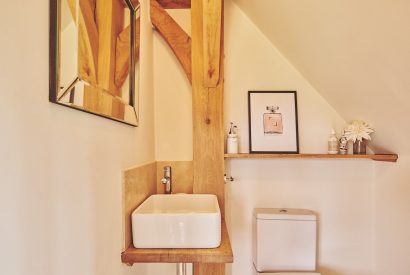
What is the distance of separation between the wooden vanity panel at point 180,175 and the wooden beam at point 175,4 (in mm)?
1195

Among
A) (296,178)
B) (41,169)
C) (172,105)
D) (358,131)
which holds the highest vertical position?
(172,105)

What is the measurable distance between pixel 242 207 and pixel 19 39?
1.87m

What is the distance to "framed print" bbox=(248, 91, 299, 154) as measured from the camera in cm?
206

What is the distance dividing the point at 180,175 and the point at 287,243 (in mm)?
924

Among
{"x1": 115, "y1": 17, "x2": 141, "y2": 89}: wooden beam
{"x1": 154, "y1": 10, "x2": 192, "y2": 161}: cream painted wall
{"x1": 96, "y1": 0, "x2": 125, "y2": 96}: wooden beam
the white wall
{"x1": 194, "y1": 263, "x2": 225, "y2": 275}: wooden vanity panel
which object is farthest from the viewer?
{"x1": 154, "y1": 10, "x2": 192, "y2": 161}: cream painted wall

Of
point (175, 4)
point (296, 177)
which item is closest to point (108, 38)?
point (175, 4)

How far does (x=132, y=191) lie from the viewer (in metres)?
1.28

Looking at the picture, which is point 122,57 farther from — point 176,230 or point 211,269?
point 211,269

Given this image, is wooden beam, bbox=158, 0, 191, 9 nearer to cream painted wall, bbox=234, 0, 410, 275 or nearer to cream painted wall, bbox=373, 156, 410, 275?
cream painted wall, bbox=234, 0, 410, 275

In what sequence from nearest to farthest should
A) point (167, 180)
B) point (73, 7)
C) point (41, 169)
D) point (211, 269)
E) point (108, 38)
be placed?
point (41, 169), point (73, 7), point (108, 38), point (211, 269), point (167, 180)

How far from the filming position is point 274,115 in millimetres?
2088

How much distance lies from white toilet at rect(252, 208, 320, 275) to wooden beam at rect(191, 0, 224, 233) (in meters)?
0.44

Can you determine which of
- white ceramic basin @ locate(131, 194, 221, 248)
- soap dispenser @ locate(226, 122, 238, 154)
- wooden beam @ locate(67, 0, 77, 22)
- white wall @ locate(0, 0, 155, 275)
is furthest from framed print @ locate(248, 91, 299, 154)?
wooden beam @ locate(67, 0, 77, 22)

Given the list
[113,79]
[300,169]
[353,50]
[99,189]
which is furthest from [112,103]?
[300,169]
